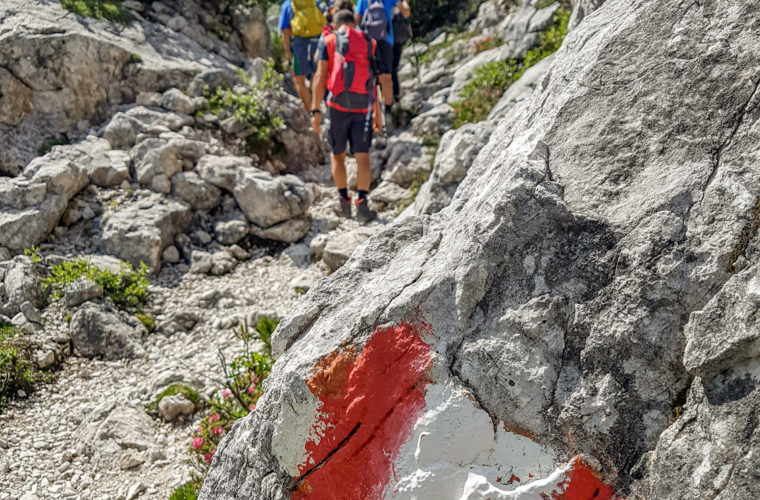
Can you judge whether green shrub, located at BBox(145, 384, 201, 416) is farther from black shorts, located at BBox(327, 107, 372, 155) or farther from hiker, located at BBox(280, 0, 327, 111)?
hiker, located at BBox(280, 0, 327, 111)

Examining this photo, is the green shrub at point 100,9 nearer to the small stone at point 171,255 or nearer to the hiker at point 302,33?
the hiker at point 302,33

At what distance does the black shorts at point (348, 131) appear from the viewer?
852 cm

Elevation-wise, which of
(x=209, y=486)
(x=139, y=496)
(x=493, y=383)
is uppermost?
(x=493, y=383)

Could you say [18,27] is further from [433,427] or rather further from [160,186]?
[433,427]

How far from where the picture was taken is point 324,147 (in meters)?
11.4

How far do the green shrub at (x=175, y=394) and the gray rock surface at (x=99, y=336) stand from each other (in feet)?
3.07

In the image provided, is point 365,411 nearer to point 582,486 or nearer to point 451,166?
point 582,486

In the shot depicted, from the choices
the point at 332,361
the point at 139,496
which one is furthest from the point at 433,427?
the point at 139,496

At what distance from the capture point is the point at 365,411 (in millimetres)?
3348

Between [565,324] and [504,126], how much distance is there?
274 centimetres

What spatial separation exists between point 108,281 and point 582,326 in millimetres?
6300

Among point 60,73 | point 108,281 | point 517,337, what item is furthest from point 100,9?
point 517,337

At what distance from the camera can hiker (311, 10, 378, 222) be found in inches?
314

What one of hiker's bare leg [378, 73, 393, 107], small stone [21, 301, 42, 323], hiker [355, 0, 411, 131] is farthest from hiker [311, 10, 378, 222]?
small stone [21, 301, 42, 323]
